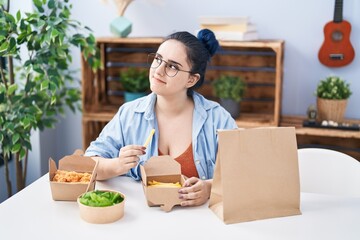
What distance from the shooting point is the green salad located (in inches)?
48.5

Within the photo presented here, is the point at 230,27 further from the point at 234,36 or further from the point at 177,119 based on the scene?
the point at 177,119

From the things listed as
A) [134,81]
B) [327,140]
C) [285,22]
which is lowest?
[327,140]

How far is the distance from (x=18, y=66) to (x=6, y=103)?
495 mm

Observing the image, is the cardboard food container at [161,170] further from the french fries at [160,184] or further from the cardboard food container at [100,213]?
the cardboard food container at [100,213]

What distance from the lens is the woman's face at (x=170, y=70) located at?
1.53 metres

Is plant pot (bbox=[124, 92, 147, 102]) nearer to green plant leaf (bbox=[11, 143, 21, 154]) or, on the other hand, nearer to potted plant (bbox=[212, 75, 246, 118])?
potted plant (bbox=[212, 75, 246, 118])

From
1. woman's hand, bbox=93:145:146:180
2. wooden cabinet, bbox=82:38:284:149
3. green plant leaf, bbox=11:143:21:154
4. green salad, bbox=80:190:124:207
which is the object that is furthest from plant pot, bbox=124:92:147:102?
green salad, bbox=80:190:124:207

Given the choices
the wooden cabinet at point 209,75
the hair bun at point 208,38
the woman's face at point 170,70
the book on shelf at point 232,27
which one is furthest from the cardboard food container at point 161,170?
the book on shelf at point 232,27

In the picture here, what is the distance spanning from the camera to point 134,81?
2615mm

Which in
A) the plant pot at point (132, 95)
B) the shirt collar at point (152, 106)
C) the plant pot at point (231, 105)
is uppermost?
the shirt collar at point (152, 106)

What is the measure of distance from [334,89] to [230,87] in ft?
1.75

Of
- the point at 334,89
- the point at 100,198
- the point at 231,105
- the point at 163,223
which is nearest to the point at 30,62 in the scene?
the point at 231,105

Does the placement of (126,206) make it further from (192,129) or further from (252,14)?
(252,14)

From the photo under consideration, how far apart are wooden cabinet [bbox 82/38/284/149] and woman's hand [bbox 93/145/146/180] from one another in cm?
112
